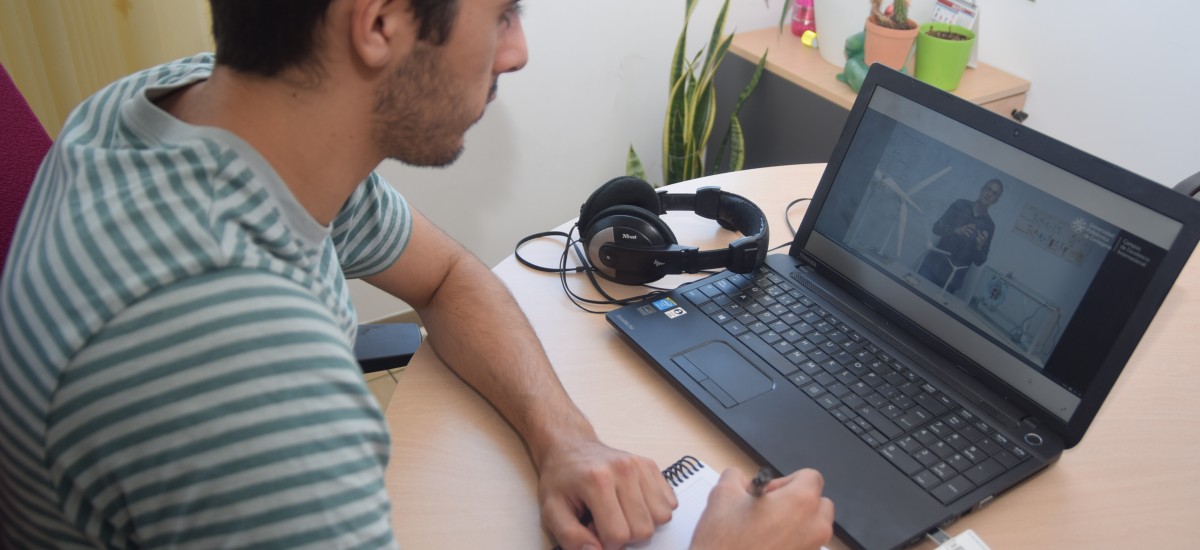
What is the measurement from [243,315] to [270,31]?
0.24m

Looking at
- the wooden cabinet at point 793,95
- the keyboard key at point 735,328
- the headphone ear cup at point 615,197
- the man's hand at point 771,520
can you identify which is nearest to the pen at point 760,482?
the man's hand at point 771,520

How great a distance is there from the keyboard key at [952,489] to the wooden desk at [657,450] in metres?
0.03

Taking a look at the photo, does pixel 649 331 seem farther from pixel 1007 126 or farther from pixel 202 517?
pixel 202 517

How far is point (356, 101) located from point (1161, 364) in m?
0.92

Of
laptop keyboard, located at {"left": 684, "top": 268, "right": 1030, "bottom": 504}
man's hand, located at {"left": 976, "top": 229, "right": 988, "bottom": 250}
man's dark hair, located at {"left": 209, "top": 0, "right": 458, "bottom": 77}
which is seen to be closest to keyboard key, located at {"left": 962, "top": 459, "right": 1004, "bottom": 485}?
laptop keyboard, located at {"left": 684, "top": 268, "right": 1030, "bottom": 504}

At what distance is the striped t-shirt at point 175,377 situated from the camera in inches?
23.0

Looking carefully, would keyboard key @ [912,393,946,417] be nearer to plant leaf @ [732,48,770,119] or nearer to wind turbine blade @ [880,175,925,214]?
wind turbine blade @ [880,175,925,214]

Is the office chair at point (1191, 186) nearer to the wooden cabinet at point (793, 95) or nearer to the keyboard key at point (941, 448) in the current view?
the wooden cabinet at point (793, 95)

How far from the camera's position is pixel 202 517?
1.93 ft

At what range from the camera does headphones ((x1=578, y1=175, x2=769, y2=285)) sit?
3.60 feet

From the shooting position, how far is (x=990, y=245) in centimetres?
92

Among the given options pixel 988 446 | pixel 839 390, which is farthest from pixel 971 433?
pixel 839 390

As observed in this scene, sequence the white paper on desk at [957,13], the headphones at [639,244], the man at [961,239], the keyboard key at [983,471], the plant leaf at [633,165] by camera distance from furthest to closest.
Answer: the plant leaf at [633,165], the white paper on desk at [957,13], the headphones at [639,244], the man at [961,239], the keyboard key at [983,471]

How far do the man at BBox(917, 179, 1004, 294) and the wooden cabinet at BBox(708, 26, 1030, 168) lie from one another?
0.98 meters
